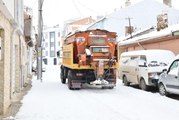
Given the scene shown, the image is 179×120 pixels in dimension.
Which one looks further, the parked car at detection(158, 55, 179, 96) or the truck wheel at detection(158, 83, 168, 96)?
the truck wheel at detection(158, 83, 168, 96)

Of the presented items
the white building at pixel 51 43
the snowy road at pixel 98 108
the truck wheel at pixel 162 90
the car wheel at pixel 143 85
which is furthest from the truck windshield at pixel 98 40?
the white building at pixel 51 43

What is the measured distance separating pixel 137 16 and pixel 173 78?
3054 cm

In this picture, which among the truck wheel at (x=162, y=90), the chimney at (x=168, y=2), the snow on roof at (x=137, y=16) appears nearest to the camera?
the truck wheel at (x=162, y=90)

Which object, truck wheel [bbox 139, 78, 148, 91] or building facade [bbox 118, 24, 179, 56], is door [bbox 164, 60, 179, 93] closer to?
truck wheel [bbox 139, 78, 148, 91]

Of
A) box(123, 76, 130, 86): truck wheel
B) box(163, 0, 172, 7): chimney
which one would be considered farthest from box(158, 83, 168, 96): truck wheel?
box(163, 0, 172, 7): chimney

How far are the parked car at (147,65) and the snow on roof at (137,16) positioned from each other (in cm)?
2416

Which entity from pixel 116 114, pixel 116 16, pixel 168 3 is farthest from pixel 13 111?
pixel 168 3

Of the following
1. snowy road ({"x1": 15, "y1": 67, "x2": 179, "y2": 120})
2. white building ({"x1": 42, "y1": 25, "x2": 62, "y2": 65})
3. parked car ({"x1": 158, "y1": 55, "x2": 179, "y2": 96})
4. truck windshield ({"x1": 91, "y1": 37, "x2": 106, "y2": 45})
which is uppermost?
white building ({"x1": 42, "y1": 25, "x2": 62, "y2": 65})

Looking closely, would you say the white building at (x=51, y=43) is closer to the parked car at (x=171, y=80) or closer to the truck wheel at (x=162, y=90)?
the truck wheel at (x=162, y=90)

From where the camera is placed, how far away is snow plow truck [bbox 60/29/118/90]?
16.5 meters

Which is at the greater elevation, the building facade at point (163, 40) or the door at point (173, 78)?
the building facade at point (163, 40)

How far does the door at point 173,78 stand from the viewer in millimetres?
13078

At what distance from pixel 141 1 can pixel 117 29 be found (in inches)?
175

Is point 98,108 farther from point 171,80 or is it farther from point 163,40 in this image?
point 163,40
